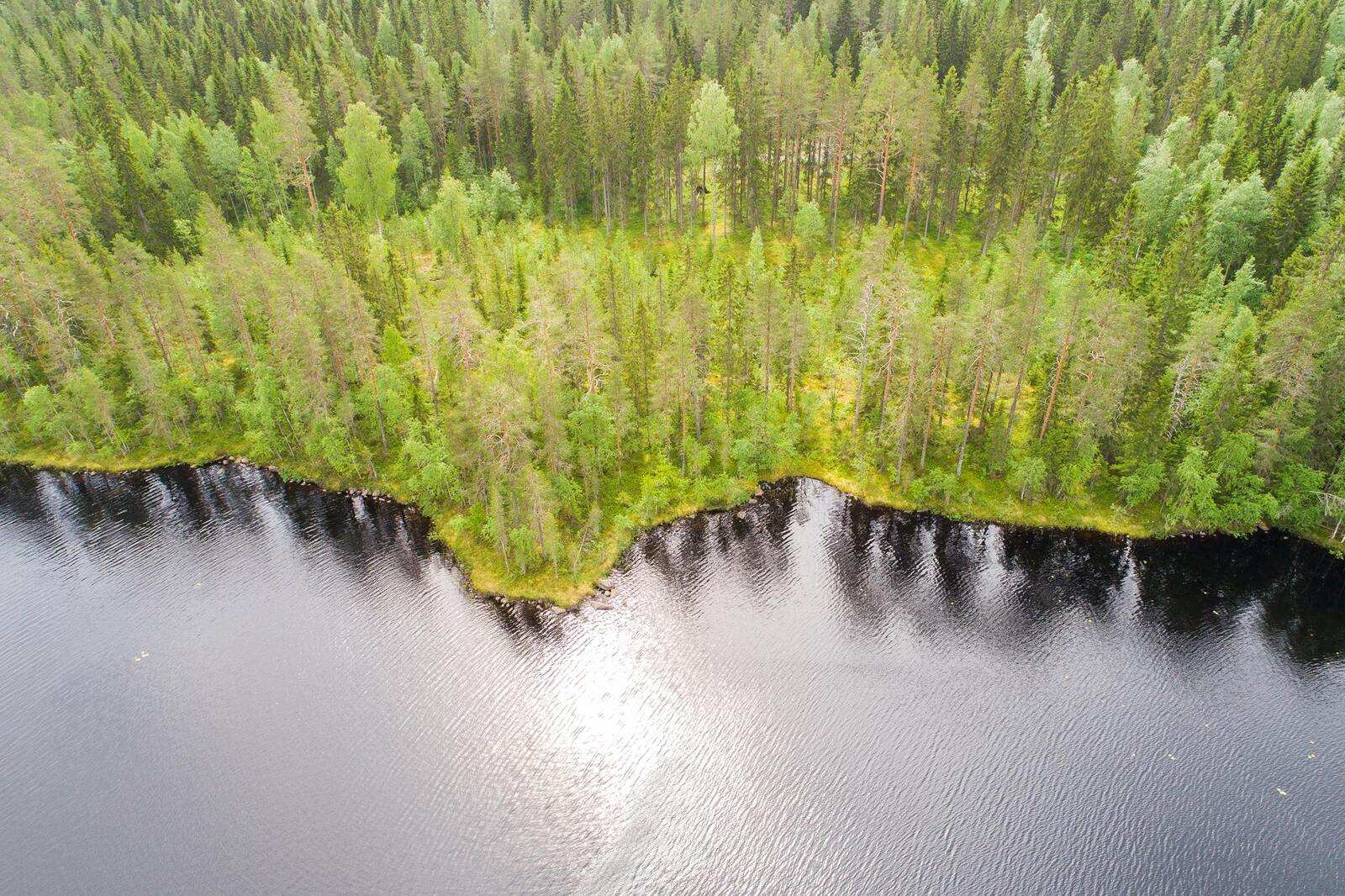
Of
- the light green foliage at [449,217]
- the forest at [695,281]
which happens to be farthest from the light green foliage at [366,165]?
the light green foliage at [449,217]

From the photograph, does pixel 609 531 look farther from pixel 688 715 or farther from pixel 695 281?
pixel 695 281

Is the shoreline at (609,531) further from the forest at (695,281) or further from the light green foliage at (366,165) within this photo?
the light green foliage at (366,165)

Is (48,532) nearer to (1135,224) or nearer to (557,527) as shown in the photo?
(557,527)

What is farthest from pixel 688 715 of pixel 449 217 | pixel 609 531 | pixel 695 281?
pixel 449 217

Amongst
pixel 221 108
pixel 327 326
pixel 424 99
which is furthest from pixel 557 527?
pixel 221 108

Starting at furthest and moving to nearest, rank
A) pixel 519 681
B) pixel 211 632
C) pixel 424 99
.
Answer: pixel 424 99, pixel 211 632, pixel 519 681

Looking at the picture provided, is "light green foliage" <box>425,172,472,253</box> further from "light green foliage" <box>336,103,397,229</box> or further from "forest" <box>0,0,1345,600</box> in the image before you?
"light green foliage" <box>336,103,397,229</box>

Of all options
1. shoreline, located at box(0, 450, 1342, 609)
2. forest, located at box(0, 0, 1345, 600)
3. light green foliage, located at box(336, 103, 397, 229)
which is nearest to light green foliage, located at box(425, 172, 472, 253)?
forest, located at box(0, 0, 1345, 600)
